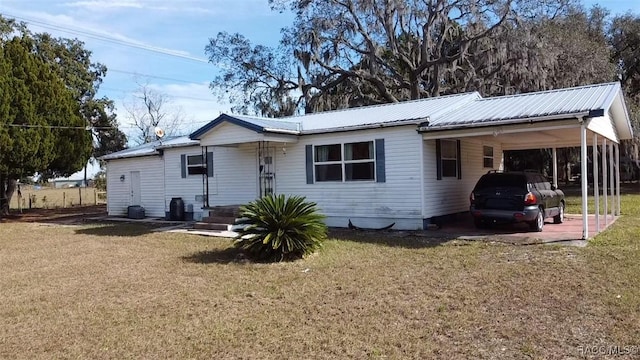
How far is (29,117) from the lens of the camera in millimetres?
20156

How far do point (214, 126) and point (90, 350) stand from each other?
10370 mm

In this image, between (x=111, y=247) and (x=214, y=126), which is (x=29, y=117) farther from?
(x=111, y=247)

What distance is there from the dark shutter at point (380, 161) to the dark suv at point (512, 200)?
2.45 m

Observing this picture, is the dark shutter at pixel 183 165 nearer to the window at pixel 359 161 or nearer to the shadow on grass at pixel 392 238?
the window at pixel 359 161

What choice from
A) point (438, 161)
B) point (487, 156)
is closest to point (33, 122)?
point (438, 161)

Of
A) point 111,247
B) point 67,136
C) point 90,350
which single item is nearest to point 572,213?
point 111,247

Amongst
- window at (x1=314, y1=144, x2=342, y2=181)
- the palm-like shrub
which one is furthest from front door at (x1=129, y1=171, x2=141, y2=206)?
the palm-like shrub

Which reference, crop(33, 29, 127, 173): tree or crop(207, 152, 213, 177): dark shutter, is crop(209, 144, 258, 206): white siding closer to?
crop(207, 152, 213, 177): dark shutter

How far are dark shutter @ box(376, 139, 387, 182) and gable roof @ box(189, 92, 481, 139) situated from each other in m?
0.55

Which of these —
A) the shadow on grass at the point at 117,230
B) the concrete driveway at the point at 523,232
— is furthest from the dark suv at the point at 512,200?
the shadow on grass at the point at 117,230

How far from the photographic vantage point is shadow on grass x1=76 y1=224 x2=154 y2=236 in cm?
1462

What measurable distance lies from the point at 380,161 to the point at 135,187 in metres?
11.6

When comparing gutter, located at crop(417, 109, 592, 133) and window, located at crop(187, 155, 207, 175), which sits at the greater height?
gutter, located at crop(417, 109, 592, 133)

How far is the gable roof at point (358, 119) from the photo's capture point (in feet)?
44.3
